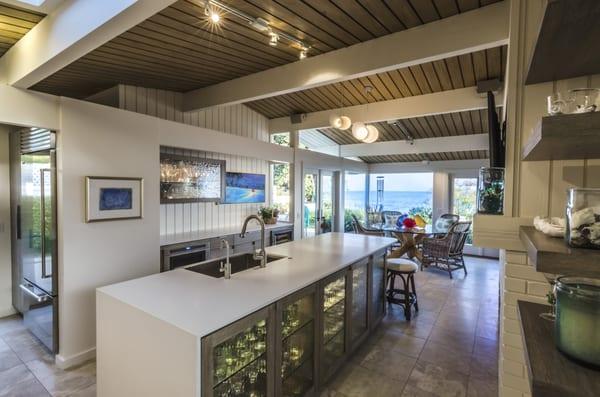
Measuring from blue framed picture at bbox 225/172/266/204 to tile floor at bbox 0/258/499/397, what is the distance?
2.92 metres

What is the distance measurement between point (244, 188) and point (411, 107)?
2.98m

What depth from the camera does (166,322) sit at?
1449 mm

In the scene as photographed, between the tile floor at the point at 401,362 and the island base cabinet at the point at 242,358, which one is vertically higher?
the island base cabinet at the point at 242,358

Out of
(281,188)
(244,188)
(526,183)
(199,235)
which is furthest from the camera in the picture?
(281,188)

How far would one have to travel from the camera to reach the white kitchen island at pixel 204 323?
4.61ft

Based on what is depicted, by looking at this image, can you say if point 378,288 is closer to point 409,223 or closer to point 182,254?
point 182,254

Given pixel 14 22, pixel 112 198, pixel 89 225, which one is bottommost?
pixel 89 225

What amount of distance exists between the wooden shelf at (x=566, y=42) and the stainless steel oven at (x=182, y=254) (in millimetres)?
3531

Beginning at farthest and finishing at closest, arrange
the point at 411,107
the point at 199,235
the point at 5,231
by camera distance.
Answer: the point at 411,107 < the point at 199,235 < the point at 5,231

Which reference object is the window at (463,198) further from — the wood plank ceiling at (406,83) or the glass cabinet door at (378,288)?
the glass cabinet door at (378,288)

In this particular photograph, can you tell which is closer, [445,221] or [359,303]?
[359,303]

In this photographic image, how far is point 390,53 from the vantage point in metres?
2.75

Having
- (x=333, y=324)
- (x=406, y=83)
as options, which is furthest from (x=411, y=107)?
(x=333, y=324)

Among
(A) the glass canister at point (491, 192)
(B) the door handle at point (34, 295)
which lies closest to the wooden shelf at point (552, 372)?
(A) the glass canister at point (491, 192)
